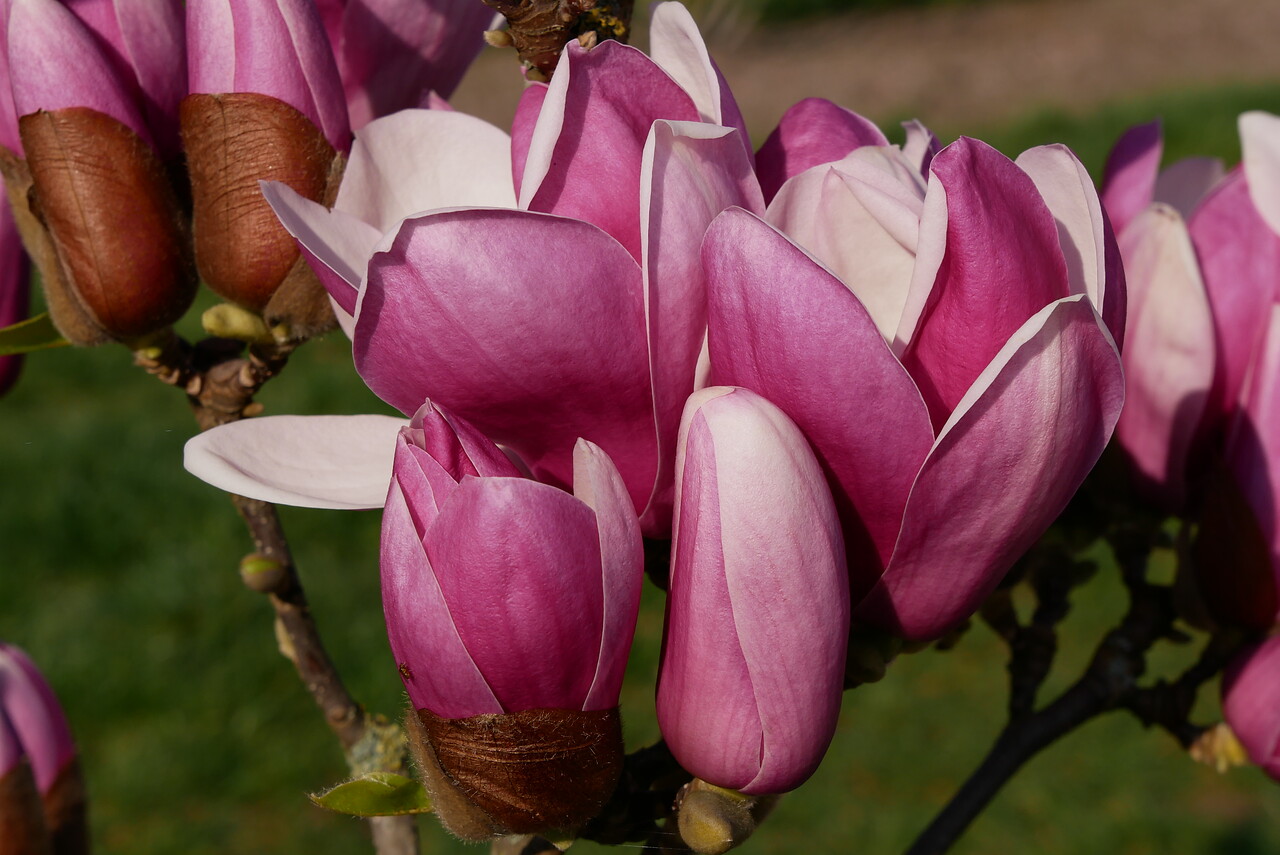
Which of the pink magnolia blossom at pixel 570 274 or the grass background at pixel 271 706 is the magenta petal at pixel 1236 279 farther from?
the grass background at pixel 271 706

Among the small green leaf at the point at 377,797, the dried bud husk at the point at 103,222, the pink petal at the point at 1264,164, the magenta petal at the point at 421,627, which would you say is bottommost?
the small green leaf at the point at 377,797

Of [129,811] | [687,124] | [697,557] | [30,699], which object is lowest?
[129,811]

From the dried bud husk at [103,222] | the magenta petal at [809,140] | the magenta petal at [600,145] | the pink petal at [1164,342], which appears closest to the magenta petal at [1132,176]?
the pink petal at [1164,342]

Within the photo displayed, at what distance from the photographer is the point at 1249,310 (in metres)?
0.52

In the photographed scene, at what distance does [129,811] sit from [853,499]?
1756 millimetres

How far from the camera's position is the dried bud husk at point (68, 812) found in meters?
0.57

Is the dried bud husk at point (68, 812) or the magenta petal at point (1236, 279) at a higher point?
the magenta petal at point (1236, 279)

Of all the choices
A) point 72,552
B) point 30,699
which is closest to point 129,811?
point 72,552

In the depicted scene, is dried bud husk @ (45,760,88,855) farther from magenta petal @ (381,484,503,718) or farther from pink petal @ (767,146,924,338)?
pink petal @ (767,146,924,338)

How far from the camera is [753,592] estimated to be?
13.2 inches

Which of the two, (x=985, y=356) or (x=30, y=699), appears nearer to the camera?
(x=985, y=356)

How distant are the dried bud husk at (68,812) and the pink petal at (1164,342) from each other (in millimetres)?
493

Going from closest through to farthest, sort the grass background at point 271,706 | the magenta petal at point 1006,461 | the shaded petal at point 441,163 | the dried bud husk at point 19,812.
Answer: the magenta petal at point 1006,461 → the shaded petal at point 441,163 → the dried bud husk at point 19,812 → the grass background at point 271,706

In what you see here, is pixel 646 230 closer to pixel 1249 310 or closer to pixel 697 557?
pixel 697 557
